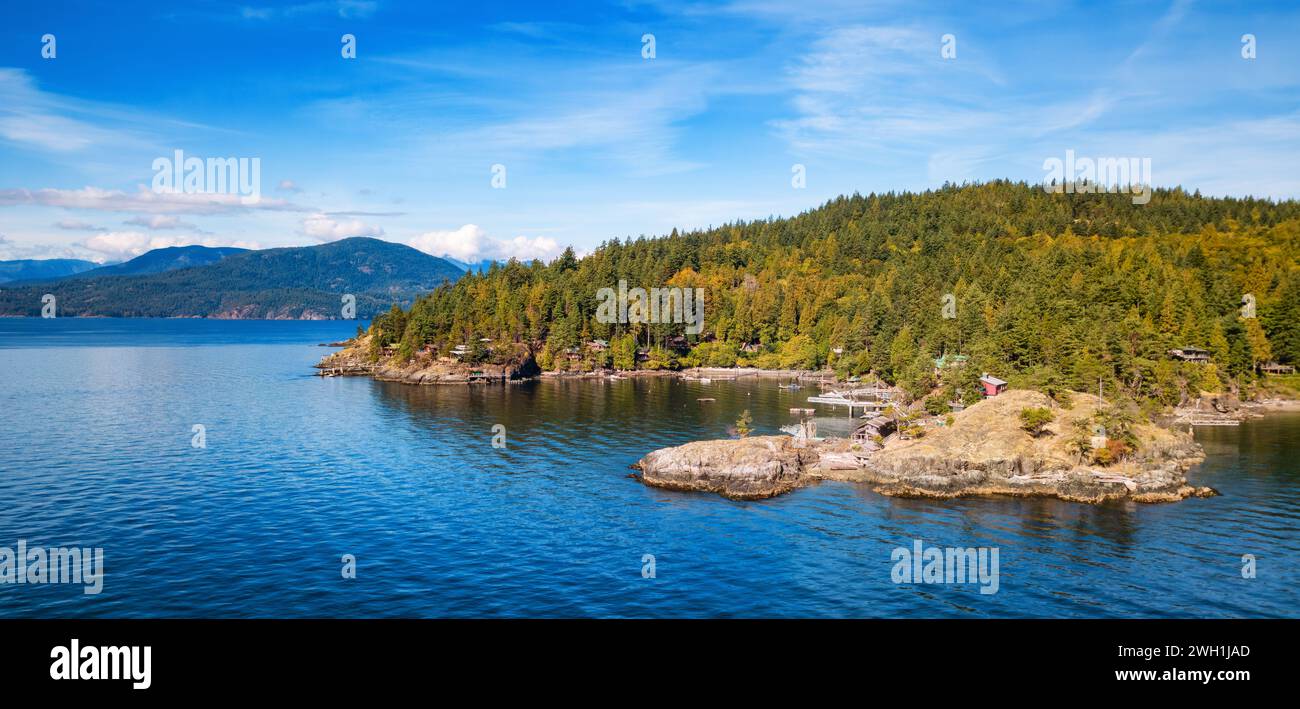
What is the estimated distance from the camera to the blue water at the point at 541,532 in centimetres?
4191

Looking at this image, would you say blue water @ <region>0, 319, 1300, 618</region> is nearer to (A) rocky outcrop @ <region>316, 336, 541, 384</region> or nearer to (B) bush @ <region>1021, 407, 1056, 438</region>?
(B) bush @ <region>1021, 407, 1056, 438</region>

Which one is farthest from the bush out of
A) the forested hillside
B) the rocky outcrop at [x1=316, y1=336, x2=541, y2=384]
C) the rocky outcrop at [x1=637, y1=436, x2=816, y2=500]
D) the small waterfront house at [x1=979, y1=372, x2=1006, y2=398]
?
the rocky outcrop at [x1=316, y1=336, x2=541, y2=384]

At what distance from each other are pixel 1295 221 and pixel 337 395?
799 feet

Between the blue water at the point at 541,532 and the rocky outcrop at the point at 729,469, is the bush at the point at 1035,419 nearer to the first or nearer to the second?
the blue water at the point at 541,532

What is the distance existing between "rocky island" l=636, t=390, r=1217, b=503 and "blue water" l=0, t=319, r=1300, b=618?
255 centimetres

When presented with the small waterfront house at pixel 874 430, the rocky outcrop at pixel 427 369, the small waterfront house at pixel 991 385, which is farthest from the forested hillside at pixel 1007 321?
the small waterfront house at pixel 874 430

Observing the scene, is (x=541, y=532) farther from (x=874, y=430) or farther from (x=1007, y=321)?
(x=1007, y=321)

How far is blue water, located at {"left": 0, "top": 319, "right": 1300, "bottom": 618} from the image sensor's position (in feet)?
137

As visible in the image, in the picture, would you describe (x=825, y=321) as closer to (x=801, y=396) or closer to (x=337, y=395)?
→ (x=801, y=396)

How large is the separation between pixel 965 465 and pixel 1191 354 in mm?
78700

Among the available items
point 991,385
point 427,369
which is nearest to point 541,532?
point 991,385

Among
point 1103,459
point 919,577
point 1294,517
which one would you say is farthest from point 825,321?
point 919,577

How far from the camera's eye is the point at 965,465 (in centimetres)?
6825

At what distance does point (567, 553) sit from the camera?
50.4 metres
